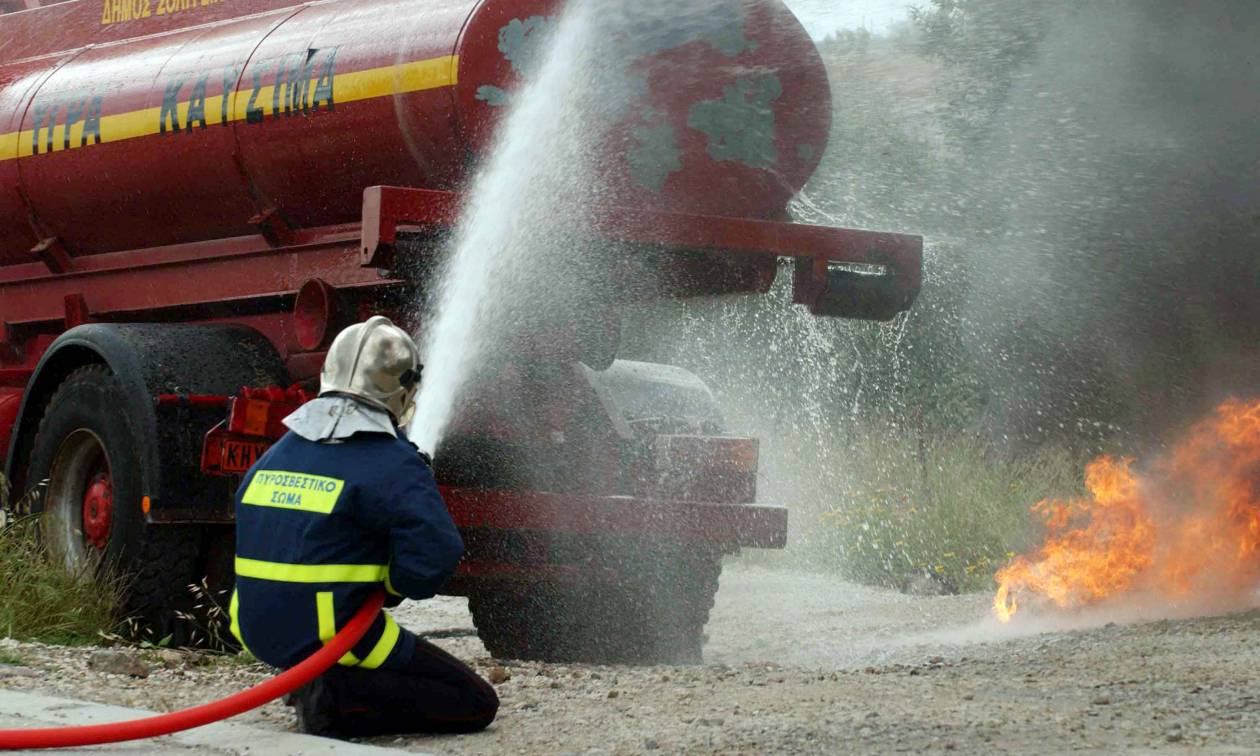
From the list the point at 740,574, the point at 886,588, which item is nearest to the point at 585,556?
the point at 886,588

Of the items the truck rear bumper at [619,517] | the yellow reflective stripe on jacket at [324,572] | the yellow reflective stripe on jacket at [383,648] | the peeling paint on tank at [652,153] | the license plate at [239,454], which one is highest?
the peeling paint on tank at [652,153]

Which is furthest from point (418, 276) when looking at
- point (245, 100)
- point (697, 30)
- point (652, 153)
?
point (697, 30)

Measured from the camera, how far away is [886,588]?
35.6ft

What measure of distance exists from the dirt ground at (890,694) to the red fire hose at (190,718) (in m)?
0.35

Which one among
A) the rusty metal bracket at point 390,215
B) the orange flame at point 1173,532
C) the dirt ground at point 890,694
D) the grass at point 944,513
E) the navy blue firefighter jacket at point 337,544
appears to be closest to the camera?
the dirt ground at point 890,694

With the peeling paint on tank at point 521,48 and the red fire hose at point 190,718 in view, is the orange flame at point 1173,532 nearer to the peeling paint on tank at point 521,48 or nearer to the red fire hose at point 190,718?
the peeling paint on tank at point 521,48

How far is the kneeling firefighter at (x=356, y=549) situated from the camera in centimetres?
441

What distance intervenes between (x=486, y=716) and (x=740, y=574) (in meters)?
7.35

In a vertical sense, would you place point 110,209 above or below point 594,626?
above

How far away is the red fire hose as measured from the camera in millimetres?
4207

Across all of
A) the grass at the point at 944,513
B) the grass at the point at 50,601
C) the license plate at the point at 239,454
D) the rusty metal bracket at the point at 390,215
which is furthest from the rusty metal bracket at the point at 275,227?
the grass at the point at 944,513

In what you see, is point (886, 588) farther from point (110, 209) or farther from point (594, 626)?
point (110, 209)

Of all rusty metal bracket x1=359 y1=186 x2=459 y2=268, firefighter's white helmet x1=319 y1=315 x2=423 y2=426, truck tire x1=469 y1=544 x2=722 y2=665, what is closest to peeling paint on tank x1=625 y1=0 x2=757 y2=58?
rusty metal bracket x1=359 y1=186 x2=459 y2=268

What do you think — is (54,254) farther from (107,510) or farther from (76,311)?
(107,510)
